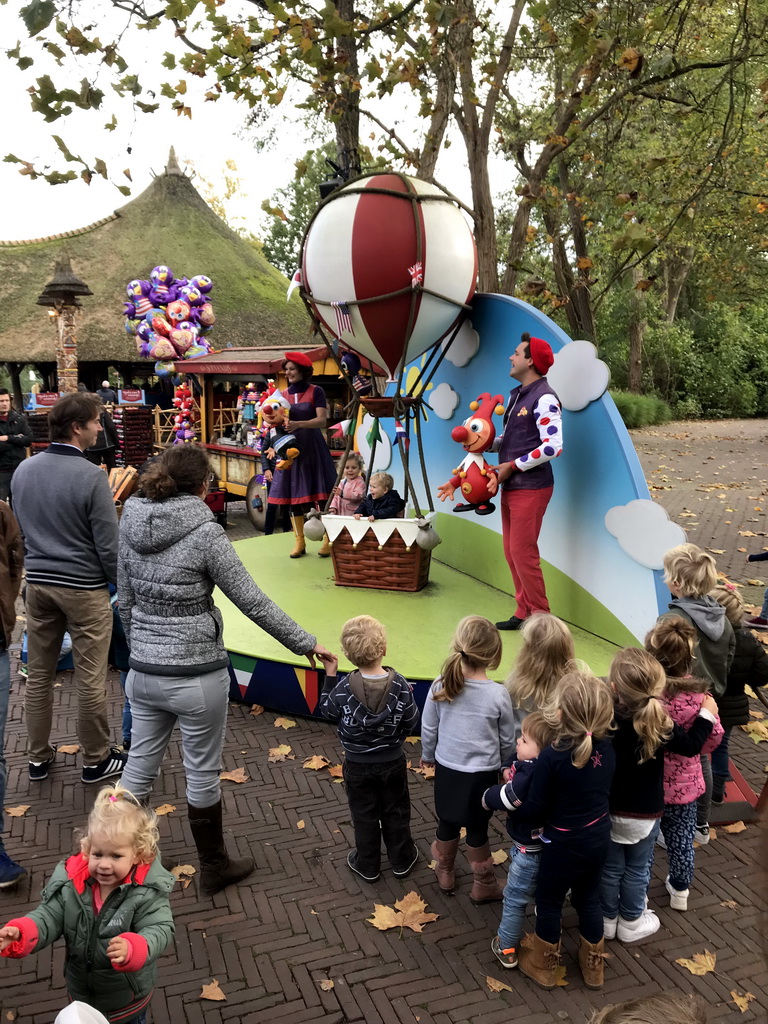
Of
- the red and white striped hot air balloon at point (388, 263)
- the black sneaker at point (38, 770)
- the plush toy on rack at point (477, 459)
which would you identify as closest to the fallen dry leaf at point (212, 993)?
the black sneaker at point (38, 770)

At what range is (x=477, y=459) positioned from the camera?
5.25 meters

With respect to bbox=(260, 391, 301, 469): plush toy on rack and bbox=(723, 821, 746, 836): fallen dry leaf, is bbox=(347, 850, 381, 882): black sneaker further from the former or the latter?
bbox=(260, 391, 301, 469): plush toy on rack

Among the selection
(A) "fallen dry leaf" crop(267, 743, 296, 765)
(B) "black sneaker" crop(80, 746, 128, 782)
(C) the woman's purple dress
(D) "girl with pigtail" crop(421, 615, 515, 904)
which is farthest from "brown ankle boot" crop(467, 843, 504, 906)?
(C) the woman's purple dress

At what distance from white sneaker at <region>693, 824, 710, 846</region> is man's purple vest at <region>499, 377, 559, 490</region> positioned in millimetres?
2184

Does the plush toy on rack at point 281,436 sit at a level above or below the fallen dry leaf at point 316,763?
above

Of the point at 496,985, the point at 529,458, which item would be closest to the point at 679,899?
the point at 496,985

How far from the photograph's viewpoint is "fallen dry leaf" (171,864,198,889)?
3.34 metres

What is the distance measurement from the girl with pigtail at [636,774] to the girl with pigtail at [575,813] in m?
0.16

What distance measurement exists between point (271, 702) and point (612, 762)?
2.79m

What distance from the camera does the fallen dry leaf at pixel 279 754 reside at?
4.39m

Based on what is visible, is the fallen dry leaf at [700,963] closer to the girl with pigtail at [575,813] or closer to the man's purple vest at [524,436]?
the girl with pigtail at [575,813]

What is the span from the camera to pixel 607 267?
21.3 m

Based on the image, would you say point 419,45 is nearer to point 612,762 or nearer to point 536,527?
point 536,527

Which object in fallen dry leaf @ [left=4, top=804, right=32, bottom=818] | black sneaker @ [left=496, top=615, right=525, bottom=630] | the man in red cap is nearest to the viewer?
fallen dry leaf @ [left=4, top=804, right=32, bottom=818]
